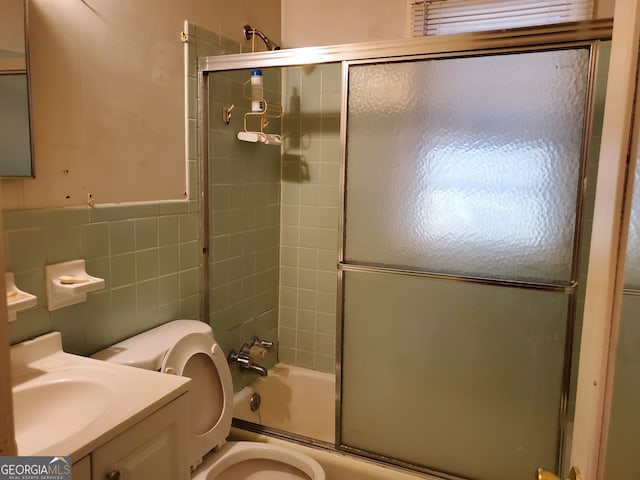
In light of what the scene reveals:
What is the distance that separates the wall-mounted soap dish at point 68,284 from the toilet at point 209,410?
0.24 meters

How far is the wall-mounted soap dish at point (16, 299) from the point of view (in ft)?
4.02

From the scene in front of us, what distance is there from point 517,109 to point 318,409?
1.85 meters

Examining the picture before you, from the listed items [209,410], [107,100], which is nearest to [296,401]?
[209,410]

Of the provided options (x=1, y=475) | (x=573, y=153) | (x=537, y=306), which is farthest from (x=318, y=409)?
(x=1, y=475)

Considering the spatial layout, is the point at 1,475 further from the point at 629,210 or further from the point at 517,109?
the point at 517,109

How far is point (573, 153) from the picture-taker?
153 cm

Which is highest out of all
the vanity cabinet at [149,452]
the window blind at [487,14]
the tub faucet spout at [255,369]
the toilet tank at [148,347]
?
the window blind at [487,14]

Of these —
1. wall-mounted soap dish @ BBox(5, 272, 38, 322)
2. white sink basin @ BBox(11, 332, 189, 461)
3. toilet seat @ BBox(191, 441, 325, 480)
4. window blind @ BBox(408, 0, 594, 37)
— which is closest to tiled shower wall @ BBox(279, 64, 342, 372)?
window blind @ BBox(408, 0, 594, 37)

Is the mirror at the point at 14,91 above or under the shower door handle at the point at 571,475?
above

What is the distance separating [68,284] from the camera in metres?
1.43

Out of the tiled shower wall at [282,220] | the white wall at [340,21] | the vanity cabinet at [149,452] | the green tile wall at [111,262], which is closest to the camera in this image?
the vanity cabinet at [149,452]

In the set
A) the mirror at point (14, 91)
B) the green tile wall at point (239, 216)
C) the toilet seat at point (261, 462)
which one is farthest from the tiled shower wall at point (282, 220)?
the mirror at point (14, 91)

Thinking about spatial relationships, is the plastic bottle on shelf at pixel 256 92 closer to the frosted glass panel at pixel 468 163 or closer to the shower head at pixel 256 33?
the shower head at pixel 256 33

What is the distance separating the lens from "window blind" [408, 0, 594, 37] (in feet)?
6.89
